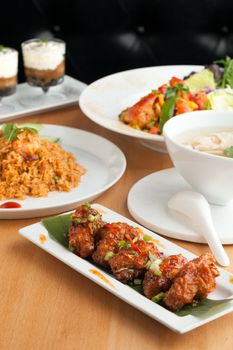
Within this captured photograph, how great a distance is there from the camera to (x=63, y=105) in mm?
2348

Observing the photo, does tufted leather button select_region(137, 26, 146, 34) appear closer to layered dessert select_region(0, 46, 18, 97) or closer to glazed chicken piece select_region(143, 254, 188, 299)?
layered dessert select_region(0, 46, 18, 97)

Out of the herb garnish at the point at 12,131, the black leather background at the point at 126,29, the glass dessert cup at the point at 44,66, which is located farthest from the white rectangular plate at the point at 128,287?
the black leather background at the point at 126,29

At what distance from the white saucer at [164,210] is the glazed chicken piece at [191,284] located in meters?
0.25

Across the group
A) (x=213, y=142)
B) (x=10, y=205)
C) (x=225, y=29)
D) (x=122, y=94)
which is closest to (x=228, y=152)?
(x=213, y=142)

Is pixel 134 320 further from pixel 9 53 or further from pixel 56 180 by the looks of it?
pixel 9 53

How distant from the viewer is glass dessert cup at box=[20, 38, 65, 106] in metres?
2.49

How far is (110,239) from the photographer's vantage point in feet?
4.47

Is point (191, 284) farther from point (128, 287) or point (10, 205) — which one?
point (10, 205)

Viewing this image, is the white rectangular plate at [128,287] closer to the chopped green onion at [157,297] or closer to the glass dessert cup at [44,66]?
the chopped green onion at [157,297]

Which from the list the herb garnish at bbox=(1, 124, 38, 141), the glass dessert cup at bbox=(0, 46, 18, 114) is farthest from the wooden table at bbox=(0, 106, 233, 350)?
the glass dessert cup at bbox=(0, 46, 18, 114)

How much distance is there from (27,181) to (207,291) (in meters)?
0.65

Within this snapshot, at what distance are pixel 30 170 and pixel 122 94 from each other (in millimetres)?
624

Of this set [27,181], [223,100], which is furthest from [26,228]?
[223,100]

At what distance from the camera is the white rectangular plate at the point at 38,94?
227 centimetres
